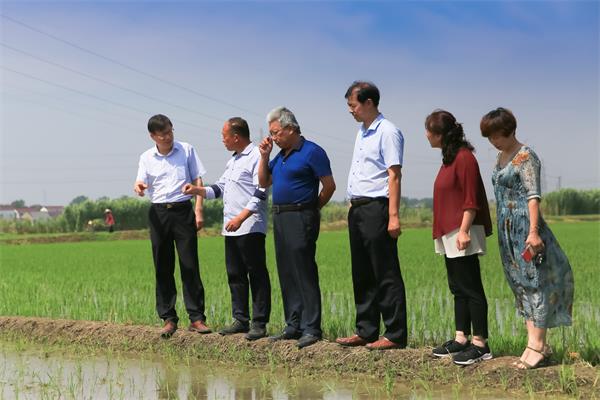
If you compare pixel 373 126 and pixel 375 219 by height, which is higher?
pixel 373 126

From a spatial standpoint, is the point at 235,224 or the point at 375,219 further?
the point at 235,224

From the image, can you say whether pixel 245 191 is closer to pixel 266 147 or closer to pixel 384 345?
pixel 266 147

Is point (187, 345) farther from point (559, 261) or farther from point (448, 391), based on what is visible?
point (559, 261)

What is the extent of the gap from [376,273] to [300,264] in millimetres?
573

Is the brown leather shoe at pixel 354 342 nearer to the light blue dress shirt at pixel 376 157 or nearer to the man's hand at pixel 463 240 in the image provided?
the light blue dress shirt at pixel 376 157

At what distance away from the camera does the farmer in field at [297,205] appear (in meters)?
4.90

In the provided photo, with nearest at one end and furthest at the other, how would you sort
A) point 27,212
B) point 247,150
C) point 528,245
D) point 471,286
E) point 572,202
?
point 528,245 → point 471,286 → point 247,150 → point 572,202 → point 27,212

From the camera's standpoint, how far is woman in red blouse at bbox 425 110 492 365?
427 cm

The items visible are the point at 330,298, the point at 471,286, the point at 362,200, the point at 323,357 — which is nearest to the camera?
the point at 471,286

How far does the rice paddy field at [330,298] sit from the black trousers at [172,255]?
1.72 feet

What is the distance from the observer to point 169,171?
5.71 meters

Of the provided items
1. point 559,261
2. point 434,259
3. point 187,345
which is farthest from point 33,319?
point 434,259

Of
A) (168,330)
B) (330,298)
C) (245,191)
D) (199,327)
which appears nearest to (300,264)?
(245,191)

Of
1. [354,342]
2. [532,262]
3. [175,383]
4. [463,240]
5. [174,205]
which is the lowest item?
[175,383]
